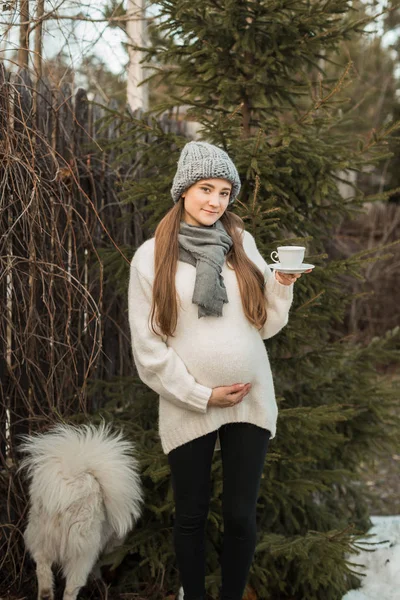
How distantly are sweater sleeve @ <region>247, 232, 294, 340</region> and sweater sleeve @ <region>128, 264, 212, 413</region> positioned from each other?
382 mm

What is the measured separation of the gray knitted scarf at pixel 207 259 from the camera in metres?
2.22

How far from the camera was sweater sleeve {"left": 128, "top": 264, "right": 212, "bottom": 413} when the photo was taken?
2.25 m

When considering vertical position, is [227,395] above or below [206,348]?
below

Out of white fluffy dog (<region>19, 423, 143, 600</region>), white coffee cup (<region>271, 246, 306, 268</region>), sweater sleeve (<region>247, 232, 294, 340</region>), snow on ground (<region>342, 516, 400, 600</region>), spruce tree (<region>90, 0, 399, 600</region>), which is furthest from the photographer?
snow on ground (<region>342, 516, 400, 600</region>)

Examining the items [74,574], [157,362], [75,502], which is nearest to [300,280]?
[157,362]

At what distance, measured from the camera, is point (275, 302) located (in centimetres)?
237

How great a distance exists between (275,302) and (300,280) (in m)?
0.86

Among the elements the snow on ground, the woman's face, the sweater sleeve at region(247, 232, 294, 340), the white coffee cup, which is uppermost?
the woman's face

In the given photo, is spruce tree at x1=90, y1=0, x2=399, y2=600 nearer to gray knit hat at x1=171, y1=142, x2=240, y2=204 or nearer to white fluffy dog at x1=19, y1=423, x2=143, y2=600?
white fluffy dog at x1=19, y1=423, x2=143, y2=600

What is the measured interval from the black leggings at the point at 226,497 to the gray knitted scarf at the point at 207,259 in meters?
0.50

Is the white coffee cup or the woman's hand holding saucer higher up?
the white coffee cup

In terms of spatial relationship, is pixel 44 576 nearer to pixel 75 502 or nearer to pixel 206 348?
pixel 75 502

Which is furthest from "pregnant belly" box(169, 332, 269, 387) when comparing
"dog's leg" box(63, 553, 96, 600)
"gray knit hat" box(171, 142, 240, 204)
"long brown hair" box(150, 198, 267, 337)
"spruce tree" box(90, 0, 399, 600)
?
"dog's leg" box(63, 553, 96, 600)

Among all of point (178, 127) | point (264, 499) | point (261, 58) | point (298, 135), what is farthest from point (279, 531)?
point (178, 127)
